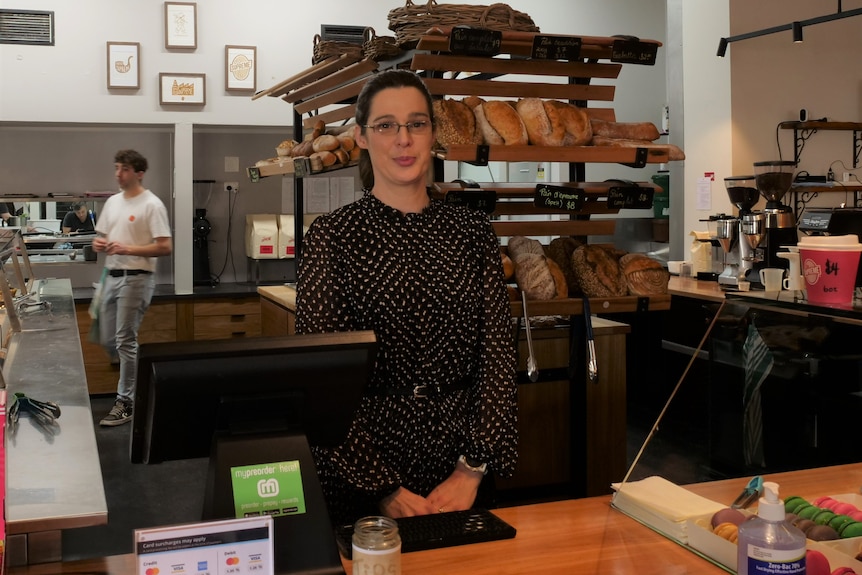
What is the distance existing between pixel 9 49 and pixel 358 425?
5662mm

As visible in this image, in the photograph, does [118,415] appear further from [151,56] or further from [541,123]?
[541,123]

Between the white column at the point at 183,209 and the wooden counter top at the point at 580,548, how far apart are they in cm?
548

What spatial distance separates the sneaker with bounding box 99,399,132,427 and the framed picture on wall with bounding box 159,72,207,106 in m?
2.31

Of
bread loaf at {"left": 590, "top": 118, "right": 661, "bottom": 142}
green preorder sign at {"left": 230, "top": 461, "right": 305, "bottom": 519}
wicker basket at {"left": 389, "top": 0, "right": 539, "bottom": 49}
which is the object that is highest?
wicker basket at {"left": 389, "top": 0, "right": 539, "bottom": 49}

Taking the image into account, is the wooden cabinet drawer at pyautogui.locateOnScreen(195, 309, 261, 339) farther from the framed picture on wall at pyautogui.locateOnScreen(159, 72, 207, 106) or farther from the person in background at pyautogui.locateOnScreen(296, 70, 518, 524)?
the person in background at pyautogui.locateOnScreen(296, 70, 518, 524)

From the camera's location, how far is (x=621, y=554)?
4.82 ft

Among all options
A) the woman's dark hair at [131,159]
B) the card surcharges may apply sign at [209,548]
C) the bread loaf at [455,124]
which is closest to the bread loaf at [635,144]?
the bread loaf at [455,124]

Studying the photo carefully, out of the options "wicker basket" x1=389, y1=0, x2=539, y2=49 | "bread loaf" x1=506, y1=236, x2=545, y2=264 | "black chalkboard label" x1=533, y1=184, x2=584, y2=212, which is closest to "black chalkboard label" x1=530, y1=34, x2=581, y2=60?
"wicker basket" x1=389, y1=0, x2=539, y2=49

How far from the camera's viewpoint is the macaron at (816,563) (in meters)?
1.21

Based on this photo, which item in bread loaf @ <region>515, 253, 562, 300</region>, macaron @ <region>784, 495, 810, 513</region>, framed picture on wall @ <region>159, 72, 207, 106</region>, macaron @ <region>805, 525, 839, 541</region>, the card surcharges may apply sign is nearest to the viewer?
the card surcharges may apply sign

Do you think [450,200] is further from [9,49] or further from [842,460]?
[9,49]

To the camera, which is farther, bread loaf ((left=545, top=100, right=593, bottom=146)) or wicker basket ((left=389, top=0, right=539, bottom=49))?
bread loaf ((left=545, top=100, right=593, bottom=146))

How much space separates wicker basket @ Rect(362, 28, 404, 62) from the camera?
3.38 metres

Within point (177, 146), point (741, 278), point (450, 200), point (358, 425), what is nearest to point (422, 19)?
point (450, 200)
